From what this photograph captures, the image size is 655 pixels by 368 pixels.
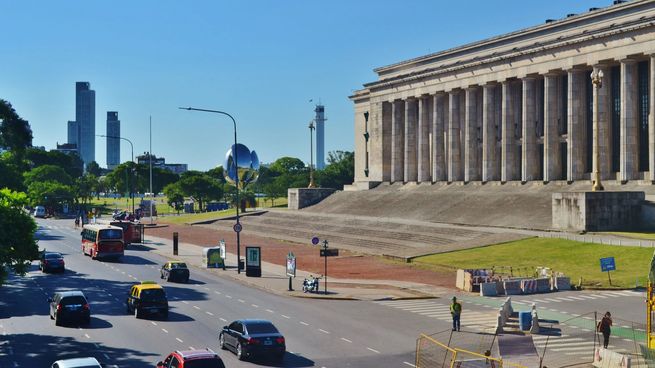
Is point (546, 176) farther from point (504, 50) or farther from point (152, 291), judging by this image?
point (152, 291)

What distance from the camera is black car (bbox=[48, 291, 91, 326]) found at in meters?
34.1

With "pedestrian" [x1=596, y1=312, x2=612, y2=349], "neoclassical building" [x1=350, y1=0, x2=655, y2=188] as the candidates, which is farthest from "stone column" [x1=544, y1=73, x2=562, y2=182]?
"pedestrian" [x1=596, y1=312, x2=612, y2=349]

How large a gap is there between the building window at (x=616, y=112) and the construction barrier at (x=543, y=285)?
3870 centimetres

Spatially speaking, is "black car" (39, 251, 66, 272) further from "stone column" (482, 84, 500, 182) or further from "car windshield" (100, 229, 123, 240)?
"stone column" (482, 84, 500, 182)

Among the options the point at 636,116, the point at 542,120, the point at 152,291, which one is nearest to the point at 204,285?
the point at 152,291

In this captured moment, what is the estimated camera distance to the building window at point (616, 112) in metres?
79.7

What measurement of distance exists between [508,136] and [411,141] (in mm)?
23442

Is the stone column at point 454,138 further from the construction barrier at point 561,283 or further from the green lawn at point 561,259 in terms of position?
the construction barrier at point 561,283

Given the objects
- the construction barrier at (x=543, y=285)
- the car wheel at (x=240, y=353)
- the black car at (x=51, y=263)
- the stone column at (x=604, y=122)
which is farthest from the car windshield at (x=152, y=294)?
the stone column at (x=604, y=122)

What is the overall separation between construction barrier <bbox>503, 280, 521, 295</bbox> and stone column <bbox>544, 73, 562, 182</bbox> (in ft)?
141

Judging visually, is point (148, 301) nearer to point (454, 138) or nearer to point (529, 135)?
point (529, 135)

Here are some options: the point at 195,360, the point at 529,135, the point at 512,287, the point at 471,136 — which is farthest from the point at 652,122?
the point at 195,360

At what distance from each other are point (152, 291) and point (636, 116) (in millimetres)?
56979

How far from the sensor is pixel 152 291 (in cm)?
3659
